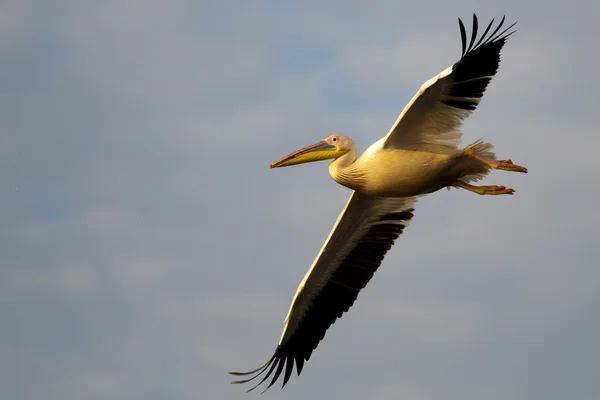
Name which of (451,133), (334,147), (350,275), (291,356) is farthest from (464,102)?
(291,356)

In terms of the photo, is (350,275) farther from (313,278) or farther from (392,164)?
(392,164)

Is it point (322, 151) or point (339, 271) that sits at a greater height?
point (322, 151)

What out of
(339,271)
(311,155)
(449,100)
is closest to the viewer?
(449,100)

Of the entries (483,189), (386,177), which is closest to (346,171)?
(386,177)

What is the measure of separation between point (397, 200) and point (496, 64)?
2.78 meters

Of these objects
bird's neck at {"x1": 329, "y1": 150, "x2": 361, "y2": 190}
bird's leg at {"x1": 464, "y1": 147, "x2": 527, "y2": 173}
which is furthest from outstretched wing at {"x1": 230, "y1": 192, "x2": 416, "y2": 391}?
bird's leg at {"x1": 464, "y1": 147, "x2": 527, "y2": 173}

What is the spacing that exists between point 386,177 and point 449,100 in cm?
124

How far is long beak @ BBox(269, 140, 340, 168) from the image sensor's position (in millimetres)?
15953

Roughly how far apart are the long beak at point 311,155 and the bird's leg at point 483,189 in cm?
158

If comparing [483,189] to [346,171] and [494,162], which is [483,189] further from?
[346,171]

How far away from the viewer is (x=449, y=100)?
14727 millimetres

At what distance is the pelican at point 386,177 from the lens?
574 inches

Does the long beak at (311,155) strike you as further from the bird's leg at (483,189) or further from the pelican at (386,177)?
the bird's leg at (483,189)

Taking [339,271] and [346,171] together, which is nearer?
[346,171]
